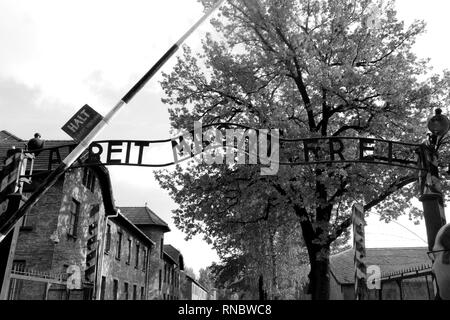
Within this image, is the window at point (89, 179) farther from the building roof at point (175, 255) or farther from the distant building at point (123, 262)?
the building roof at point (175, 255)

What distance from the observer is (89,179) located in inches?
882

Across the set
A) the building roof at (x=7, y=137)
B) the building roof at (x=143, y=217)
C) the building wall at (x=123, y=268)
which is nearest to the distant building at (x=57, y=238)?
the building roof at (x=7, y=137)

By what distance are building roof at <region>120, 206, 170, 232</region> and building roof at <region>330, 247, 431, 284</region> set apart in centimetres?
1748

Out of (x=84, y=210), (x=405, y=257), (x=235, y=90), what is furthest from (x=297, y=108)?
(x=405, y=257)

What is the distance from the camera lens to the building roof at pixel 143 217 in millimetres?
40438

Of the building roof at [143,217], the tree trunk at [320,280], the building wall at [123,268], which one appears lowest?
the tree trunk at [320,280]

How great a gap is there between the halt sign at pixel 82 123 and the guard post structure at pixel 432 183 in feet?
18.8

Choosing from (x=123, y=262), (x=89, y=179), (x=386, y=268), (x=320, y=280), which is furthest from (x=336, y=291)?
(x=89, y=179)

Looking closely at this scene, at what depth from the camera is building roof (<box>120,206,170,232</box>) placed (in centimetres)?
4044

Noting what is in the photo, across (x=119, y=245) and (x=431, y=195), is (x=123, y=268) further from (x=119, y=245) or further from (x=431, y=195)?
(x=431, y=195)

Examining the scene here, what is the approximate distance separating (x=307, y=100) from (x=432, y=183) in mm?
10096

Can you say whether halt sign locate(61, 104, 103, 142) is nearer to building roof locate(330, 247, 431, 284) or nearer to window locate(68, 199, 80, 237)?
window locate(68, 199, 80, 237)

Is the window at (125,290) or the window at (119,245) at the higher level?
the window at (119,245)
